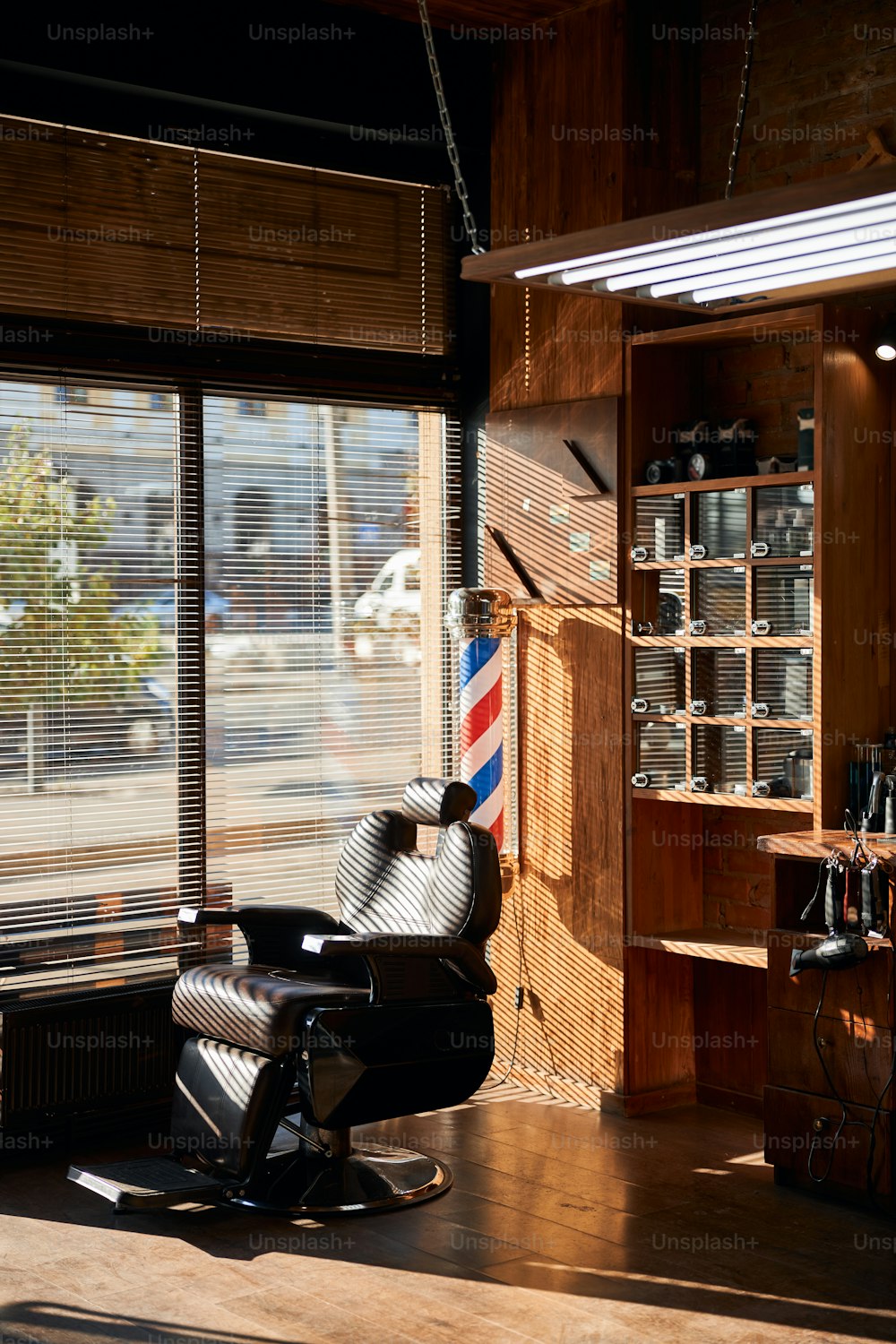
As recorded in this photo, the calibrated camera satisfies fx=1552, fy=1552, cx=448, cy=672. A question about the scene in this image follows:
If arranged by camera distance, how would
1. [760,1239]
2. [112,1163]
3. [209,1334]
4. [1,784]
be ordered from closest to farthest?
1. [209,1334]
2. [760,1239]
3. [112,1163]
4. [1,784]

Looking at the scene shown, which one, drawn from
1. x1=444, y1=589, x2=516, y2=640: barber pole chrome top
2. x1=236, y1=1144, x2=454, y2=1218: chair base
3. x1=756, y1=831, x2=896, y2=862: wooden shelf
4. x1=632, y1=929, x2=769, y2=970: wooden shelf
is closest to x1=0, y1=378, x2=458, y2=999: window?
x1=444, y1=589, x2=516, y2=640: barber pole chrome top

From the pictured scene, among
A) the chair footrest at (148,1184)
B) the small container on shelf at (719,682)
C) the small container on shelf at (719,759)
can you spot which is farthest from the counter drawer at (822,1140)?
the chair footrest at (148,1184)

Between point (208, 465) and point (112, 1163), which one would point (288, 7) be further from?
point (112, 1163)

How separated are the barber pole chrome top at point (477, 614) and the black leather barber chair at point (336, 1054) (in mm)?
789

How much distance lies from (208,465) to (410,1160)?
7.47 feet

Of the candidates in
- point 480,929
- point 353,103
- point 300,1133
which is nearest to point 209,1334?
point 300,1133

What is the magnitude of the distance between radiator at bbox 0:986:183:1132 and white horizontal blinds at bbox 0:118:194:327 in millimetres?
2110

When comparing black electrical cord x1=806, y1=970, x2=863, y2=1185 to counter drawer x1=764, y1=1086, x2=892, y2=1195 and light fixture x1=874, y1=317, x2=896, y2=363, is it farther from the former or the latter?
light fixture x1=874, y1=317, x2=896, y2=363

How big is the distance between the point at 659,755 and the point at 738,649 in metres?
0.46

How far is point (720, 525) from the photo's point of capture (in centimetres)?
470

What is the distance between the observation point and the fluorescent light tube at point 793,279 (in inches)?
127

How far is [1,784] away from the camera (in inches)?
184

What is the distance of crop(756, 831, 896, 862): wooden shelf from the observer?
414cm

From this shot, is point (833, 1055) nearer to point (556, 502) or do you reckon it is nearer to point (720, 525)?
point (720, 525)
